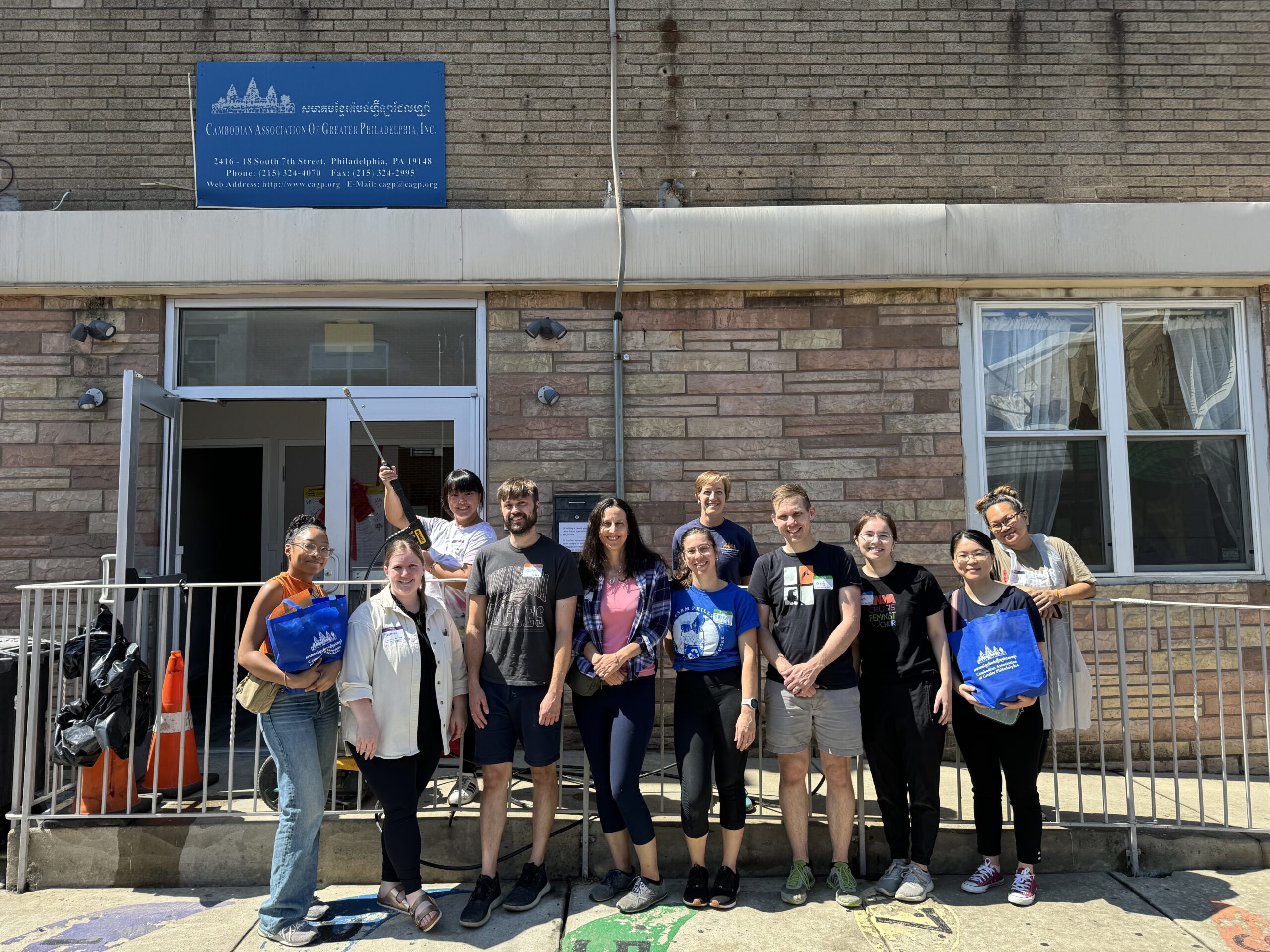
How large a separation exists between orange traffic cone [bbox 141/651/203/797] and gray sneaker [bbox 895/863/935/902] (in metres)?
3.45

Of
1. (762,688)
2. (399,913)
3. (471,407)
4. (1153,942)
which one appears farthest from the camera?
(471,407)

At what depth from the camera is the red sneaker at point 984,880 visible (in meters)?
3.92

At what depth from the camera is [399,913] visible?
149 inches

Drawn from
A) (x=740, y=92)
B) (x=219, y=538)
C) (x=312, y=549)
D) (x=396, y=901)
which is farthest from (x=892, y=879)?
(x=219, y=538)

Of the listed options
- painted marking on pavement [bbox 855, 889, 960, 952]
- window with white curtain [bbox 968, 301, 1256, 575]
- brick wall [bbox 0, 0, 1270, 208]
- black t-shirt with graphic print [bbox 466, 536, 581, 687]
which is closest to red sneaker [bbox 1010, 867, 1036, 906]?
painted marking on pavement [bbox 855, 889, 960, 952]

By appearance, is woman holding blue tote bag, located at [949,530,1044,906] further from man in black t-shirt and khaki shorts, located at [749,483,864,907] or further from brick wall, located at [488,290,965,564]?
brick wall, located at [488,290,965,564]

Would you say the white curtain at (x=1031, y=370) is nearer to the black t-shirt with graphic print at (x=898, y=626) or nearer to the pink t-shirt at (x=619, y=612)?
the black t-shirt with graphic print at (x=898, y=626)

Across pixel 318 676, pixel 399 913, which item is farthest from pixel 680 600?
pixel 399 913

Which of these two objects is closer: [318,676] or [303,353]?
[318,676]

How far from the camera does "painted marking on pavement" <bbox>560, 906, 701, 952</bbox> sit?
3480 mm

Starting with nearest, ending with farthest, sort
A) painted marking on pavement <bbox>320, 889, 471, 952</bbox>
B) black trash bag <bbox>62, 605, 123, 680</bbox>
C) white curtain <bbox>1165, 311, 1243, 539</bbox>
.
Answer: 1. painted marking on pavement <bbox>320, 889, 471, 952</bbox>
2. black trash bag <bbox>62, 605, 123, 680</bbox>
3. white curtain <bbox>1165, 311, 1243, 539</bbox>

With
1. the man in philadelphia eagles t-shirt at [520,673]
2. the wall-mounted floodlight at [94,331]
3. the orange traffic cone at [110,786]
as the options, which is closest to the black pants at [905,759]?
the man in philadelphia eagles t-shirt at [520,673]

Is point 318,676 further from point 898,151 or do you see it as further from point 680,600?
point 898,151

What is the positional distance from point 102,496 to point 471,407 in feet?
7.95
